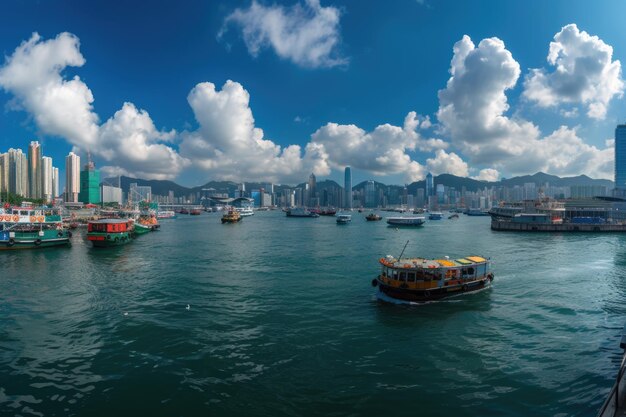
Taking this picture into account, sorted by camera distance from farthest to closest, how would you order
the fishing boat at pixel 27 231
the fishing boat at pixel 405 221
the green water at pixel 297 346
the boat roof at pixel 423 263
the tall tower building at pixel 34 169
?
1. the tall tower building at pixel 34 169
2. the fishing boat at pixel 405 221
3. the fishing boat at pixel 27 231
4. the boat roof at pixel 423 263
5. the green water at pixel 297 346

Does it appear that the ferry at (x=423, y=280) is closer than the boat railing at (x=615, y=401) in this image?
No

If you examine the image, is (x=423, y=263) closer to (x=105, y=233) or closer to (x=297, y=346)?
(x=297, y=346)

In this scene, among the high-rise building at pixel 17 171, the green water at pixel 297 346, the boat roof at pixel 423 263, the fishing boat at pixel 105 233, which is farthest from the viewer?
the high-rise building at pixel 17 171

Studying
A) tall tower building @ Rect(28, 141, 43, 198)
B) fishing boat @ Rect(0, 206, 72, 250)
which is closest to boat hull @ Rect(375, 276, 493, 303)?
fishing boat @ Rect(0, 206, 72, 250)

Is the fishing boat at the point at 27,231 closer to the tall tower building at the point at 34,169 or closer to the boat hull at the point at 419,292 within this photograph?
the boat hull at the point at 419,292

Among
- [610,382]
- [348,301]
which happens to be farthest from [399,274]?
[610,382]

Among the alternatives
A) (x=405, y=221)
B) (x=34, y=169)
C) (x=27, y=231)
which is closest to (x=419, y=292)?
(x=27, y=231)

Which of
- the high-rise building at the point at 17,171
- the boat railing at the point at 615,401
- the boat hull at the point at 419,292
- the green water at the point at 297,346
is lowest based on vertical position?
the green water at the point at 297,346

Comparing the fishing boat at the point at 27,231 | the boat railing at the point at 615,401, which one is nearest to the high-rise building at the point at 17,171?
the fishing boat at the point at 27,231
